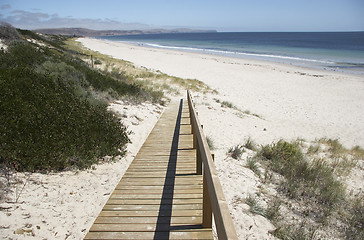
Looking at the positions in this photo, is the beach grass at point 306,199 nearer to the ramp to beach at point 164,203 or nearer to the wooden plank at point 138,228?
the ramp to beach at point 164,203

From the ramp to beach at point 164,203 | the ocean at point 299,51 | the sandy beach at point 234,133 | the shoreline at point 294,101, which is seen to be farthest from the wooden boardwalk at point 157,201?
the ocean at point 299,51

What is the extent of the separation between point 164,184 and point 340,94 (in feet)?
60.8

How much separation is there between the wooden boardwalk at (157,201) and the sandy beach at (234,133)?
516 millimetres

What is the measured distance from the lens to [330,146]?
28.4 ft

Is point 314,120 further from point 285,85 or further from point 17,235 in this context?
point 17,235

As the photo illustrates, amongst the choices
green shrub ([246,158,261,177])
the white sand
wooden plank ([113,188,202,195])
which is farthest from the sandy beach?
wooden plank ([113,188,202,195])

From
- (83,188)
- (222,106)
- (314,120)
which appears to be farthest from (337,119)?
(83,188)

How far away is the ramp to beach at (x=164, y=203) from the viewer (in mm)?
2843

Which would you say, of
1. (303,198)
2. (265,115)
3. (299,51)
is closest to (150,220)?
(303,198)

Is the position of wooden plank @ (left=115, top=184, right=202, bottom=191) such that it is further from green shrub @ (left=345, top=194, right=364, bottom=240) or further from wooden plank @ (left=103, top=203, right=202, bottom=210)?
green shrub @ (left=345, top=194, right=364, bottom=240)

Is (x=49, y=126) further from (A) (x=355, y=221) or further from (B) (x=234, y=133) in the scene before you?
(B) (x=234, y=133)

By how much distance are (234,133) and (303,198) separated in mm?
4354

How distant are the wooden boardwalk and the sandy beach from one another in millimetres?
516

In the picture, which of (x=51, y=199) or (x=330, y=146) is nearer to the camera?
(x=51, y=199)
